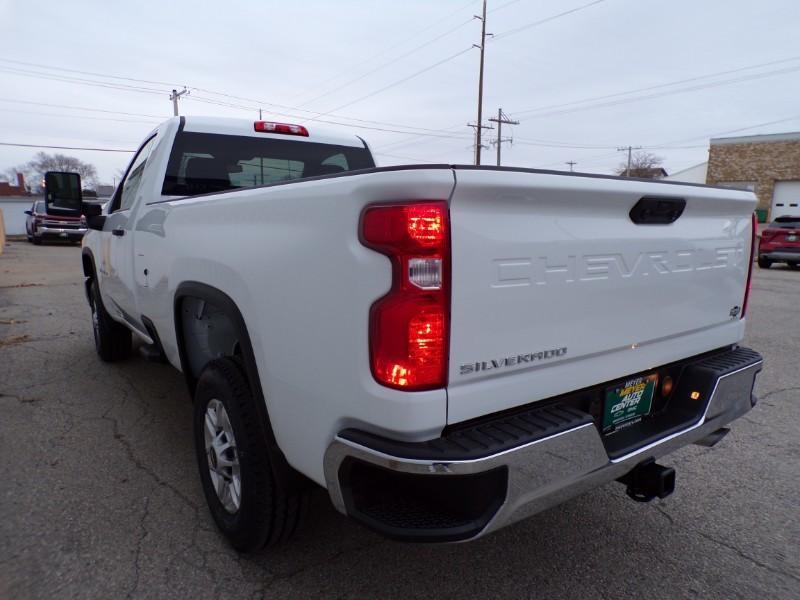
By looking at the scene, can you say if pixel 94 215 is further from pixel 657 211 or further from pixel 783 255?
pixel 783 255

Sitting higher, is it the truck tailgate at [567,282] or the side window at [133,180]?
the side window at [133,180]

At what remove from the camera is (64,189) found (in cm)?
421

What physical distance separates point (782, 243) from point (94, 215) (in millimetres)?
17614

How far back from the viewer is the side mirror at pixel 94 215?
14.1 ft

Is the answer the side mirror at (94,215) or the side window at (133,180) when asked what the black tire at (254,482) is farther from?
the side mirror at (94,215)

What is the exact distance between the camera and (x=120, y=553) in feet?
7.63

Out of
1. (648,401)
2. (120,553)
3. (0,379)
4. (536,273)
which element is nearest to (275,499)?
(120,553)

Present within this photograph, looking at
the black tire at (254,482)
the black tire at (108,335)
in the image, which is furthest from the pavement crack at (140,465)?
the black tire at (108,335)

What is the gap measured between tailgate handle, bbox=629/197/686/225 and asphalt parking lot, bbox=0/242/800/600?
57.5 inches

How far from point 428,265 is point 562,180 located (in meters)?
0.57

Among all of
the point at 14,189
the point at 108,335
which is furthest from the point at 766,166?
the point at 14,189

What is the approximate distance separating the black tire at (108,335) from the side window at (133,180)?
3.34ft

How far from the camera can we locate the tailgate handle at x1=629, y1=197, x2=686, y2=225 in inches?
78.0

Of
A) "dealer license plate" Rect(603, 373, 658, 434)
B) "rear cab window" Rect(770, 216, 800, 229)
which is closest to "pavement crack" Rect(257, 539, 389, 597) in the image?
"dealer license plate" Rect(603, 373, 658, 434)
